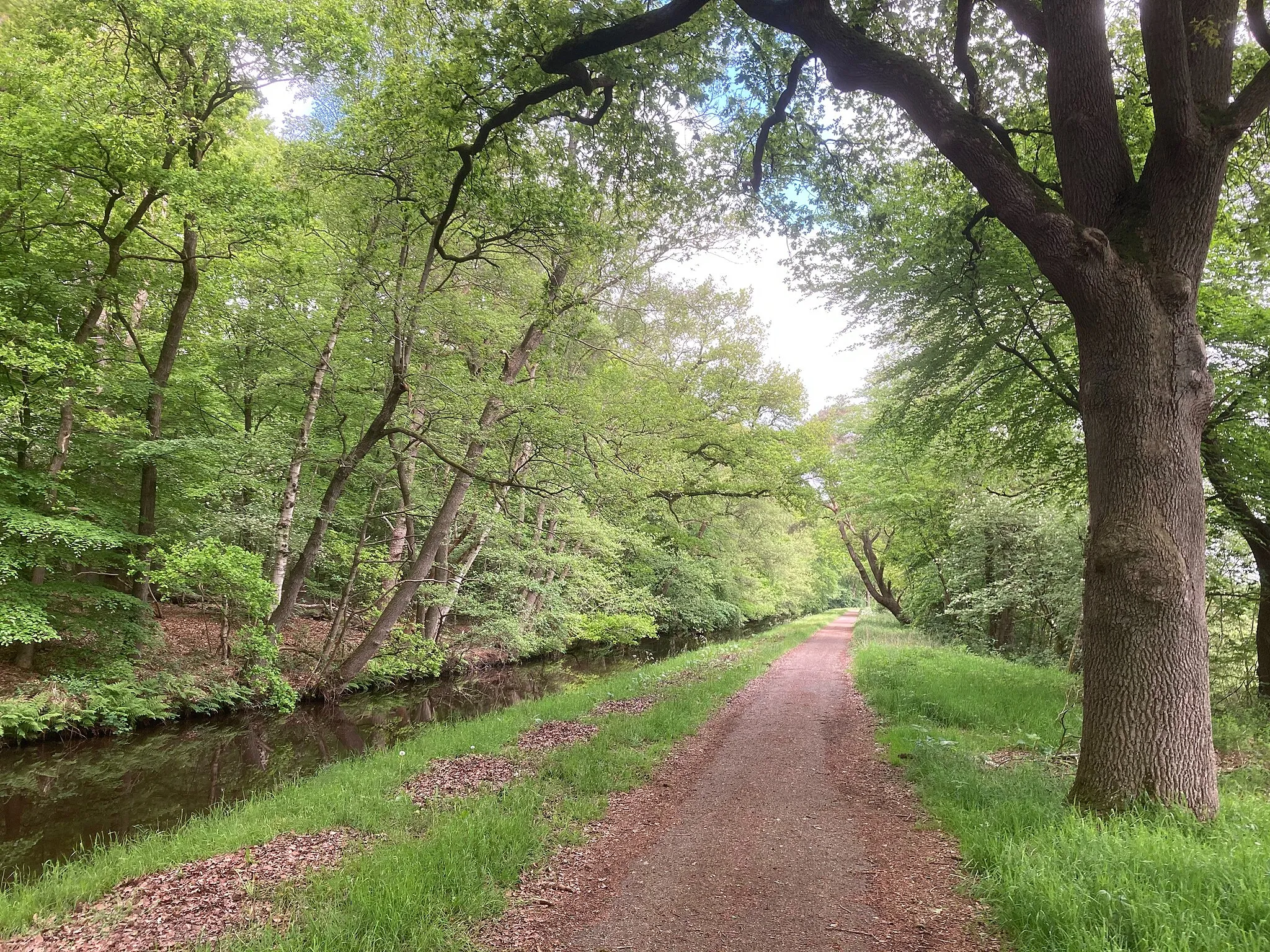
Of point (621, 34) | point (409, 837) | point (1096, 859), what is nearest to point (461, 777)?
point (409, 837)

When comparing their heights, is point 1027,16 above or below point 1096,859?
above

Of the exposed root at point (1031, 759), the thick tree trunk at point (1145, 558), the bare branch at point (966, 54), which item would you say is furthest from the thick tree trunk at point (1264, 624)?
the bare branch at point (966, 54)

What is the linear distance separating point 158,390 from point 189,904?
10.2 meters

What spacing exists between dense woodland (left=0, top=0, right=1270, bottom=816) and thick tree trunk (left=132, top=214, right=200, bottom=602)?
0.10 meters

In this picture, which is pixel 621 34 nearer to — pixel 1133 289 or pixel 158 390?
pixel 1133 289

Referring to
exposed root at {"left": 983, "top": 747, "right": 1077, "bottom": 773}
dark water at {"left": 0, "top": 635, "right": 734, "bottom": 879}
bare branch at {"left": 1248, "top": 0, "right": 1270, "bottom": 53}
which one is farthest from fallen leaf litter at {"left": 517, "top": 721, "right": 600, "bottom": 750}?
bare branch at {"left": 1248, "top": 0, "right": 1270, "bottom": 53}

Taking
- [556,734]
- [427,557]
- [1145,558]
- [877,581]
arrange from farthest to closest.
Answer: [877,581] < [427,557] < [556,734] < [1145,558]

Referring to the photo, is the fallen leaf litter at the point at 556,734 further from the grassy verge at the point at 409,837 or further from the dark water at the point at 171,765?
the dark water at the point at 171,765

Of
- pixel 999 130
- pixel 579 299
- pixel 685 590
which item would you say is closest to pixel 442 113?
pixel 579 299

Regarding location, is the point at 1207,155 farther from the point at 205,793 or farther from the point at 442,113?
the point at 205,793

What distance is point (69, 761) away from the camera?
27.3ft

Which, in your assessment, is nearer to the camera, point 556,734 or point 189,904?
point 189,904

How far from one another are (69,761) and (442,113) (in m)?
10.5

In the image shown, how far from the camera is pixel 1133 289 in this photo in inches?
167
